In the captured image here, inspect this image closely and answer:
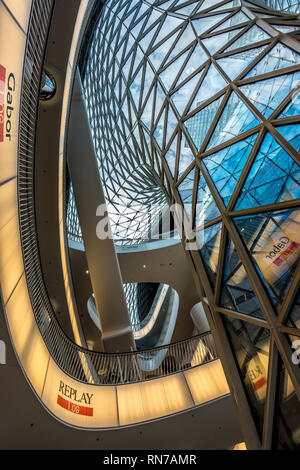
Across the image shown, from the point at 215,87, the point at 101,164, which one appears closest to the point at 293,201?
the point at 215,87

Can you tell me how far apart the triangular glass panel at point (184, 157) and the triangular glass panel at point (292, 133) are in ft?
12.7

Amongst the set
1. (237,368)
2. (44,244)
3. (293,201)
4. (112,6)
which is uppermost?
(112,6)

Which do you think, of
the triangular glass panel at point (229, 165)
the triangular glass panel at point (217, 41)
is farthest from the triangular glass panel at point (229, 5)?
the triangular glass panel at point (229, 165)

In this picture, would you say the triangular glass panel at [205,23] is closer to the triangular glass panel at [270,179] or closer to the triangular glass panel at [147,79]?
the triangular glass panel at [147,79]

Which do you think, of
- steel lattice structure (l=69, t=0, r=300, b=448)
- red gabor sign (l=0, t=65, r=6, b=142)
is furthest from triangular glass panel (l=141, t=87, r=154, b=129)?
red gabor sign (l=0, t=65, r=6, b=142)

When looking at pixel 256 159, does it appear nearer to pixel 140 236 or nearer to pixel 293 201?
pixel 293 201

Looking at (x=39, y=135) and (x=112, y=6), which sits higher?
(x=112, y=6)

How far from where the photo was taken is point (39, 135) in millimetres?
12734

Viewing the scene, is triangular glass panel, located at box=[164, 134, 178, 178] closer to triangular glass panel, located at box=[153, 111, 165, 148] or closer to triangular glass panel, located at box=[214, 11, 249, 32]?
triangular glass panel, located at box=[153, 111, 165, 148]

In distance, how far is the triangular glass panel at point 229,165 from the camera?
7.98 m

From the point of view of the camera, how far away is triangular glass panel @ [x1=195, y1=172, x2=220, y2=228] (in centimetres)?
872

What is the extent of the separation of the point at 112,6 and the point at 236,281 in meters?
22.6

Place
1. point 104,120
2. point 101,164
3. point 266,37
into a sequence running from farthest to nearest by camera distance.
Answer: point 101,164 → point 104,120 → point 266,37

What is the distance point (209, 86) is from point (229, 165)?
428 centimetres
